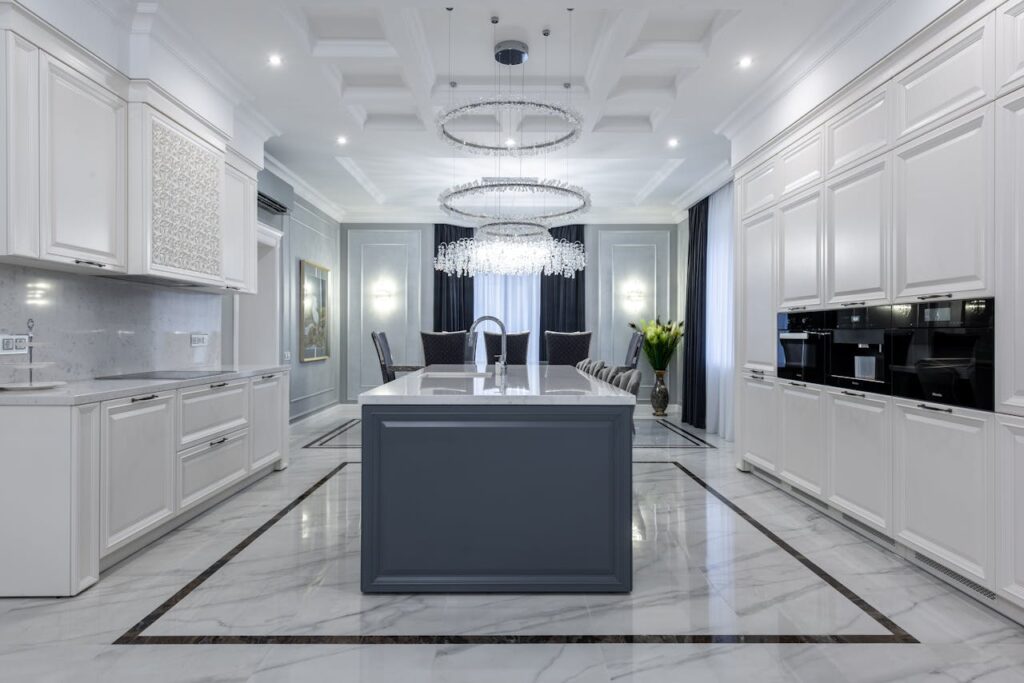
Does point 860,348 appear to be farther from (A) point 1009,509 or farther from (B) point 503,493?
(B) point 503,493

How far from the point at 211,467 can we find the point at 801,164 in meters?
4.18

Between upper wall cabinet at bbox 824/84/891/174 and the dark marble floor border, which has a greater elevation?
upper wall cabinet at bbox 824/84/891/174

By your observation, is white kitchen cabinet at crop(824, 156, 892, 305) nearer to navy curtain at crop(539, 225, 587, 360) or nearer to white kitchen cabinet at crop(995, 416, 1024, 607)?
white kitchen cabinet at crop(995, 416, 1024, 607)

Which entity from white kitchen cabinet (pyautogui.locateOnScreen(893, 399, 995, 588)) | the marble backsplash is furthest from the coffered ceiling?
white kitchen cabinet (pyautogui.locateOnScreen(893, 399, 995, 588))

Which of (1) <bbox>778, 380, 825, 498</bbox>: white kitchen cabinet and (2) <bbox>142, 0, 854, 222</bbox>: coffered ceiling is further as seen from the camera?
(1) <bbox>778, 380, 825, 498</bbox>: white kitchen cabinet

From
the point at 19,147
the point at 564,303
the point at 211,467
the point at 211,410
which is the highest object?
the point at 19,147

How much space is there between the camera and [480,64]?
432cm

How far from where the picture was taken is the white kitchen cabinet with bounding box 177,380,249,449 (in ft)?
11.0

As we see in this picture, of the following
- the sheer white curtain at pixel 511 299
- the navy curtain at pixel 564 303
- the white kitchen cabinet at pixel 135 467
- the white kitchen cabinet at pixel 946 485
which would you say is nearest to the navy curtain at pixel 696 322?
the navy curtain at pixel 564 303

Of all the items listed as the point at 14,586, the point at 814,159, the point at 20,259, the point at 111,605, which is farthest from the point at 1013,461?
the point at 20,259

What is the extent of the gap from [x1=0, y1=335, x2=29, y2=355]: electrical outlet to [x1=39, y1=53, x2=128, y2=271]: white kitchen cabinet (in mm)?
416

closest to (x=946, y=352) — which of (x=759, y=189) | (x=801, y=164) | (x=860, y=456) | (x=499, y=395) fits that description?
(x=860, y=456)

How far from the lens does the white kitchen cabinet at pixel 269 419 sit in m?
4.34

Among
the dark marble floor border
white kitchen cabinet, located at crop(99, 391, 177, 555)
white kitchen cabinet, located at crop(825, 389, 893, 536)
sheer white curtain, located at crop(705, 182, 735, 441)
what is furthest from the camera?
sheer white curtain, located at crop(705, 182, 735, 441)
